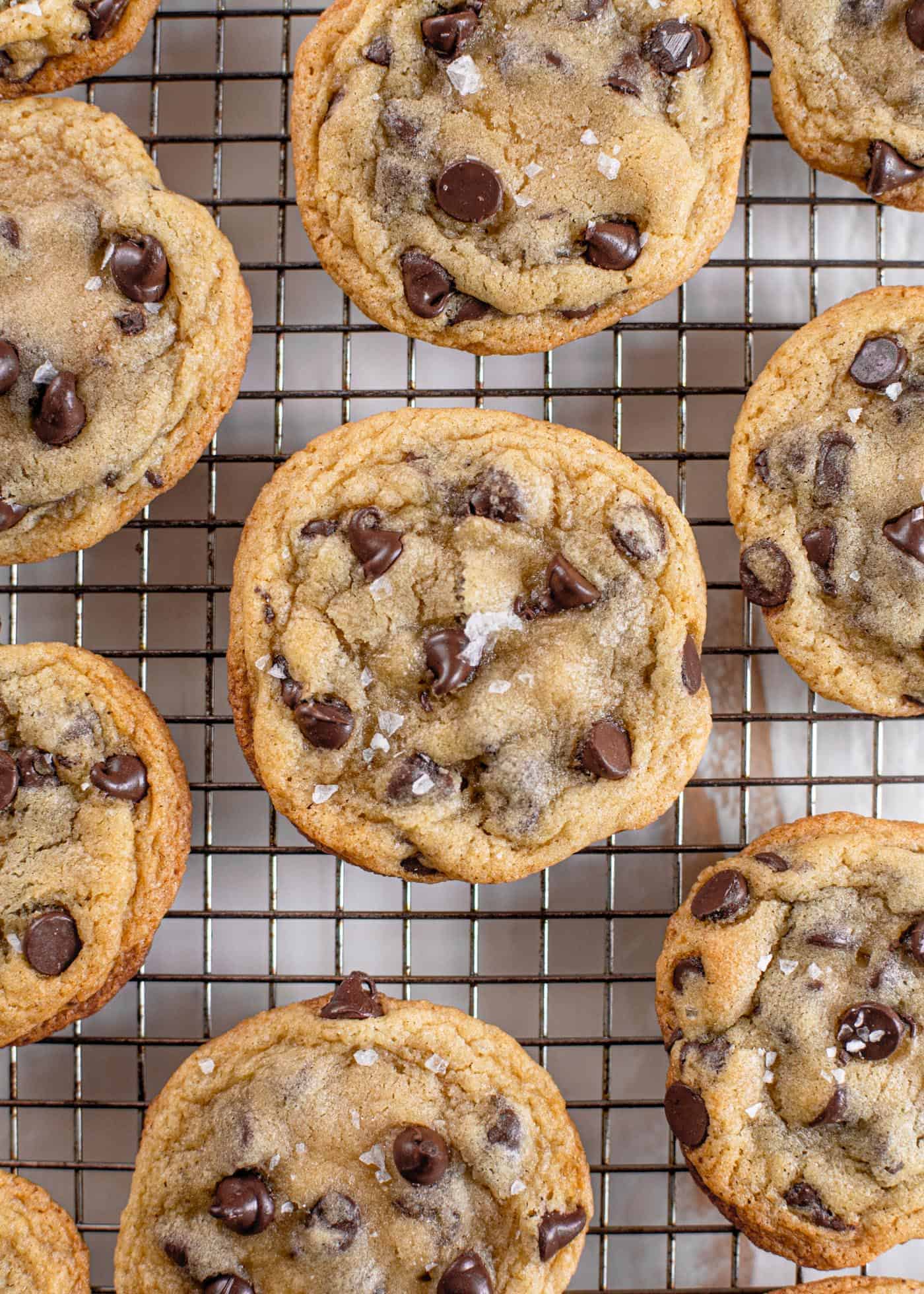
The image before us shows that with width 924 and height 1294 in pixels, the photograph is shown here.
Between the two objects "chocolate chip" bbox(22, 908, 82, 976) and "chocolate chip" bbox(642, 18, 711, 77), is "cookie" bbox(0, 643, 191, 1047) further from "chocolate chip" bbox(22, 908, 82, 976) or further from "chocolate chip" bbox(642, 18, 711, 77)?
"chocolate chip" bbox(642, 18, 711, 77)

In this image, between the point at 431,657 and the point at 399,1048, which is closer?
the point at 431,657

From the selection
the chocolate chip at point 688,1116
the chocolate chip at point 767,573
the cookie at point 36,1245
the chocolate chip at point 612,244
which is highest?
the chocolate chip at point 612,244

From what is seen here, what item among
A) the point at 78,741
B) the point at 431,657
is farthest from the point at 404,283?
the point at 78,741

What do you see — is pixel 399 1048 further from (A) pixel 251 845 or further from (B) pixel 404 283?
(B) pixel 404 283

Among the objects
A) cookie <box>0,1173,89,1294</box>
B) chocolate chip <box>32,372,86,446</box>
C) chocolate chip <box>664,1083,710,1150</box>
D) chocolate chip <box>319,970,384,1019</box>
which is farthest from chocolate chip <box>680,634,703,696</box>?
cookie <box>0,1173,89,1294</box>

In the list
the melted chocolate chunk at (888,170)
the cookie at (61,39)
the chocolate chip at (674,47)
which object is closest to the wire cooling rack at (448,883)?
the cookie at (61,39)

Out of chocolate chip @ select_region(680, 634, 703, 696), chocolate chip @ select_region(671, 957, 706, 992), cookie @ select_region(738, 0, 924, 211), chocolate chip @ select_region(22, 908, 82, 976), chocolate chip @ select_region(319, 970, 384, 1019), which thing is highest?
cookie @ select_region(738, 0, 924, 211)

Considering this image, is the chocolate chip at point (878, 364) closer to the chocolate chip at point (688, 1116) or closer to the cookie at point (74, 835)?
the chocolate chip at point (688, 1116)
